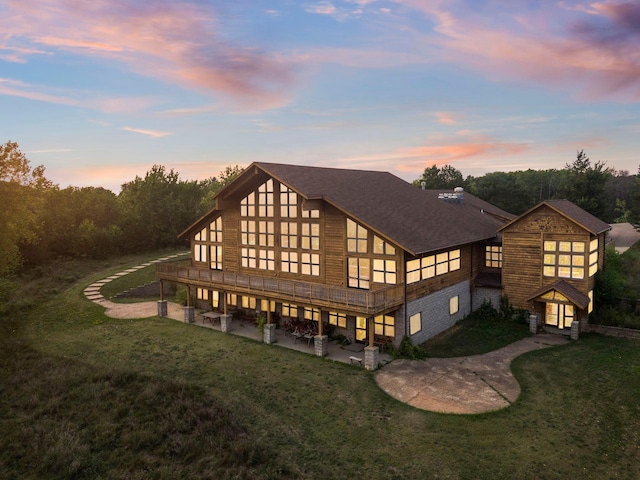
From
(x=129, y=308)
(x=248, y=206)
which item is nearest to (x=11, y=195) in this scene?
(x=129, y=308)

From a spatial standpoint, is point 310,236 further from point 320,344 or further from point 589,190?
point 589,190

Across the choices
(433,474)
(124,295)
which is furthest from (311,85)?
(433,474)

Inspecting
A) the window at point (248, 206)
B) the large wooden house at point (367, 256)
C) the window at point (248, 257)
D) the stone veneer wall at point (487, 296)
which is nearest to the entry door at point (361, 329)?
the large wooden house at point (367, 256)

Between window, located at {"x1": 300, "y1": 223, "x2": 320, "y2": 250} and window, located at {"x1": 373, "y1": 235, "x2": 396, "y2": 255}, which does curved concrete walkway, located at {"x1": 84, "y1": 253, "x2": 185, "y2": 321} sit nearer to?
window, located at {"x1": 300, "y1": 223, "x2": 320, "y2": 250}

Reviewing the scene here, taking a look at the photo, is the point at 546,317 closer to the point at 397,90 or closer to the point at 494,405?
the point at 494,405

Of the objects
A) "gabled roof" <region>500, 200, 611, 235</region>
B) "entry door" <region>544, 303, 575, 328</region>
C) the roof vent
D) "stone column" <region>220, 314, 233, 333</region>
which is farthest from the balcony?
the roof vent

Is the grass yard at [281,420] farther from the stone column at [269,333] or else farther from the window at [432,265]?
the window at [432,265]

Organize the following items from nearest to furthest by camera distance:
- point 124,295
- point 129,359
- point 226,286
Answer: point 129,359 → point 226,286 → point 124,295
